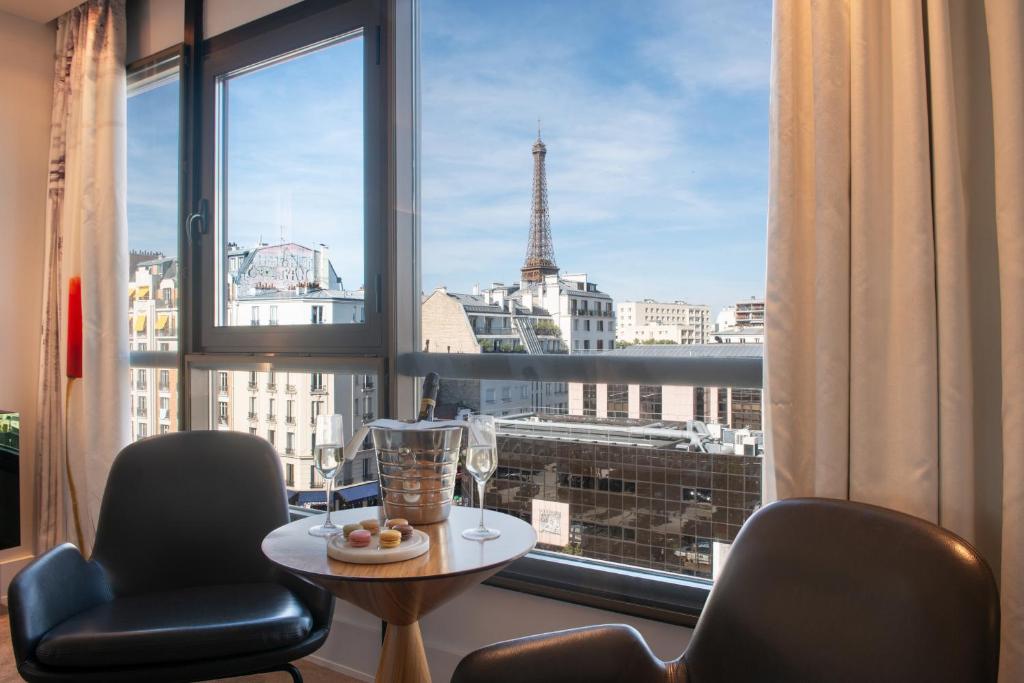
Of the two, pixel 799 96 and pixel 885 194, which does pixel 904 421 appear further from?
pixel 799 96

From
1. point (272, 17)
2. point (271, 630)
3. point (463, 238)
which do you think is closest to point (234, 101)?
point (272, 17)

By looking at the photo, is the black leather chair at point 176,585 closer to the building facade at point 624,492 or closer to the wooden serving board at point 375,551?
the wooden serving board at point 375,551

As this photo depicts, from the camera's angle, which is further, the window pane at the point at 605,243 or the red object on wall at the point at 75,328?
the red object on wall at the point at 75,328

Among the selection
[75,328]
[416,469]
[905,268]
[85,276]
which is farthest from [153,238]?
[905,268]

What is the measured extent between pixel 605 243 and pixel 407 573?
3.62ft

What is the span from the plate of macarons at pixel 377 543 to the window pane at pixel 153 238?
1.95 metres

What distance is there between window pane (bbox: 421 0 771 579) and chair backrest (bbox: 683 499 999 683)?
0.50 m

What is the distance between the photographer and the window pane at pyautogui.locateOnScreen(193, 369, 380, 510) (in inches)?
99.0

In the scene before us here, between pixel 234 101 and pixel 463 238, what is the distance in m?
1.30

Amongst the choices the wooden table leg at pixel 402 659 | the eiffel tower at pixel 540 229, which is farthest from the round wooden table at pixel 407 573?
the eiffel tower at pixel 540 229

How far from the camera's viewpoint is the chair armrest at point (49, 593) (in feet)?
5.23

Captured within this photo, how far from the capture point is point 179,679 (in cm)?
161

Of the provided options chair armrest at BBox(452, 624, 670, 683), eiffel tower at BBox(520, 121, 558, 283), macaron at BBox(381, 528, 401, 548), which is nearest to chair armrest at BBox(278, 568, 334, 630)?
macaron at BBox(381, 528, 401, 548)

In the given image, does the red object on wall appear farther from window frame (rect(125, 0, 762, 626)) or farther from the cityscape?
the cityscape
